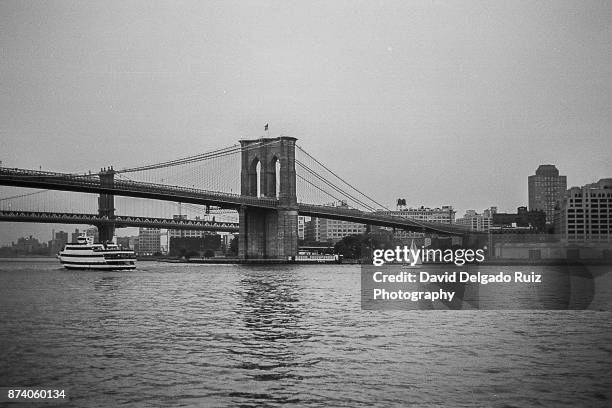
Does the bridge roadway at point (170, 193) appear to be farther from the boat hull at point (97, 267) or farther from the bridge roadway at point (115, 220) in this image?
the bridge roadway at point (115, 220)

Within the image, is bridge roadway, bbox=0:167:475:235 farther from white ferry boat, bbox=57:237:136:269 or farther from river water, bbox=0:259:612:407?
river water, bbox=0:259:612:407

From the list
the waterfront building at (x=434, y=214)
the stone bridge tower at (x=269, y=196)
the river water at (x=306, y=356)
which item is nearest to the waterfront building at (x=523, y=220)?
the waterfront building at (x=434, y=214)

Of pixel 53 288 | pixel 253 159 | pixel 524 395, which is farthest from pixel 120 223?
pixel 524 395

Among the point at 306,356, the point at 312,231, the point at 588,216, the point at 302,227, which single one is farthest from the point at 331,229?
the point at 306,356

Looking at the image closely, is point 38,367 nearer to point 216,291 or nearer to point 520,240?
point 216,291

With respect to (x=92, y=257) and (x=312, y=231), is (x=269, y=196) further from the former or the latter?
(x=312, y=231)

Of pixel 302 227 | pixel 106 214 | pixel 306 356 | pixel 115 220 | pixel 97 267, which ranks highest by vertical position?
pixel 106 214
